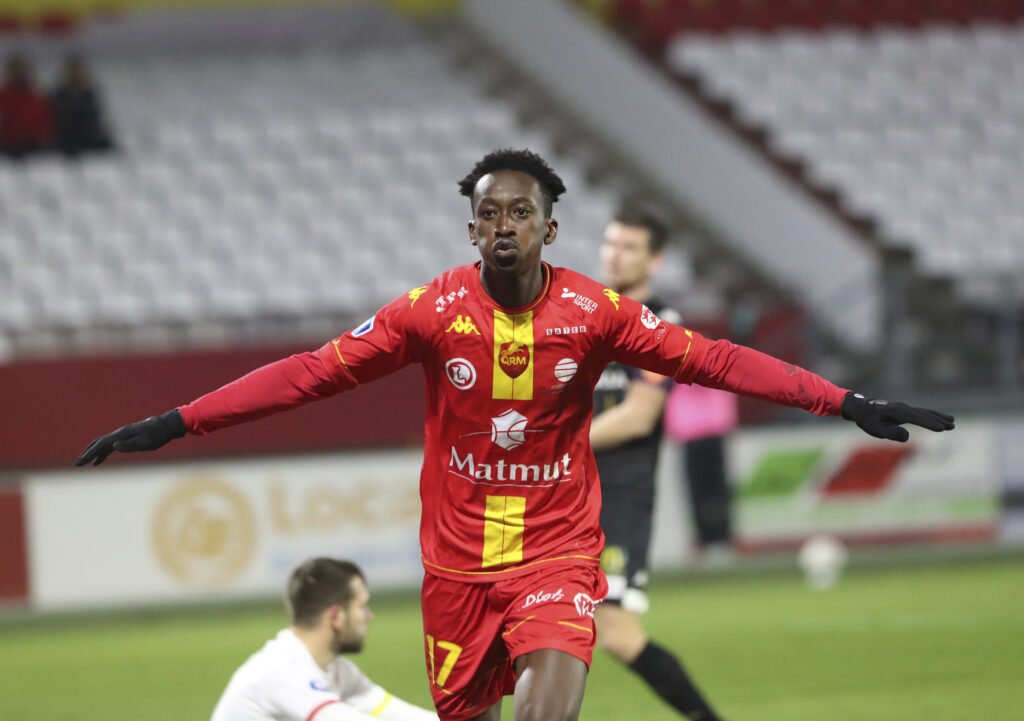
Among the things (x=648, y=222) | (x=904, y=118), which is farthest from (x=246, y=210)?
(x=648, y=222)

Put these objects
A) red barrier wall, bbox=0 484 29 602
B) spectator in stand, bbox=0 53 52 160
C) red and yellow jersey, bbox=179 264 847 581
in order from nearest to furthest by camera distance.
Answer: red and yellow jersey, bbox=179 264 847 581 → red barrier wall, bbox=0 484 29 602 → spectator in stand, bbox=0 53 52 160

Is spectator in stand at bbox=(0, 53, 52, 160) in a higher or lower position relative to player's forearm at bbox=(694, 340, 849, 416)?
higher

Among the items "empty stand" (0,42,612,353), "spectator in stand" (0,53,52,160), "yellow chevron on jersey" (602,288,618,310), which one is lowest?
"yellow chevron on jersey" (602,288,618,310)

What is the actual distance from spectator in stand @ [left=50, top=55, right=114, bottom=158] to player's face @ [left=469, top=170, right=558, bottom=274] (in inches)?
529

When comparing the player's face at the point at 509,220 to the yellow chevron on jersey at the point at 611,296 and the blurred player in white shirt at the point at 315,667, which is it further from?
the blurred player in white shirt at the point at 315,667

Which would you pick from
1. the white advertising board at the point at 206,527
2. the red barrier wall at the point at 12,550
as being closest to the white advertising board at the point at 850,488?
the white advertising board at the point at 206,527

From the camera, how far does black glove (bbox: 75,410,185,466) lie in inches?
167

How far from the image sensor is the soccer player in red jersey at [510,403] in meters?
4.41

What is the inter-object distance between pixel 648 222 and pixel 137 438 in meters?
2.86

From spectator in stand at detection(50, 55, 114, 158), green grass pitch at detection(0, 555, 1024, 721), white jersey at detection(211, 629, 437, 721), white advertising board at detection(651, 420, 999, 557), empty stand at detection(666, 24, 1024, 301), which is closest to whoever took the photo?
white jersey at detection(211, 629, 437, 721)

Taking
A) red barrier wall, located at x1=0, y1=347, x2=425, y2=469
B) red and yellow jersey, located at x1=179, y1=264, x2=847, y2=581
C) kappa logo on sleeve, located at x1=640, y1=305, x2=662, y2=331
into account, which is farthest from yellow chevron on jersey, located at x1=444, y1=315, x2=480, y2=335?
red barrier wall, located at x1=0, y1=347, x2=425, y2=469

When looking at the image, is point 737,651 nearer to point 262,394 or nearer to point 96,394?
point 262,394

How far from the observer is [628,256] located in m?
6.40

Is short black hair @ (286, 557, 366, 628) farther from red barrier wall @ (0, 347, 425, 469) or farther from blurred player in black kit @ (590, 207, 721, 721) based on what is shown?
red barrier wall @ (0, 347, 425, 469)
